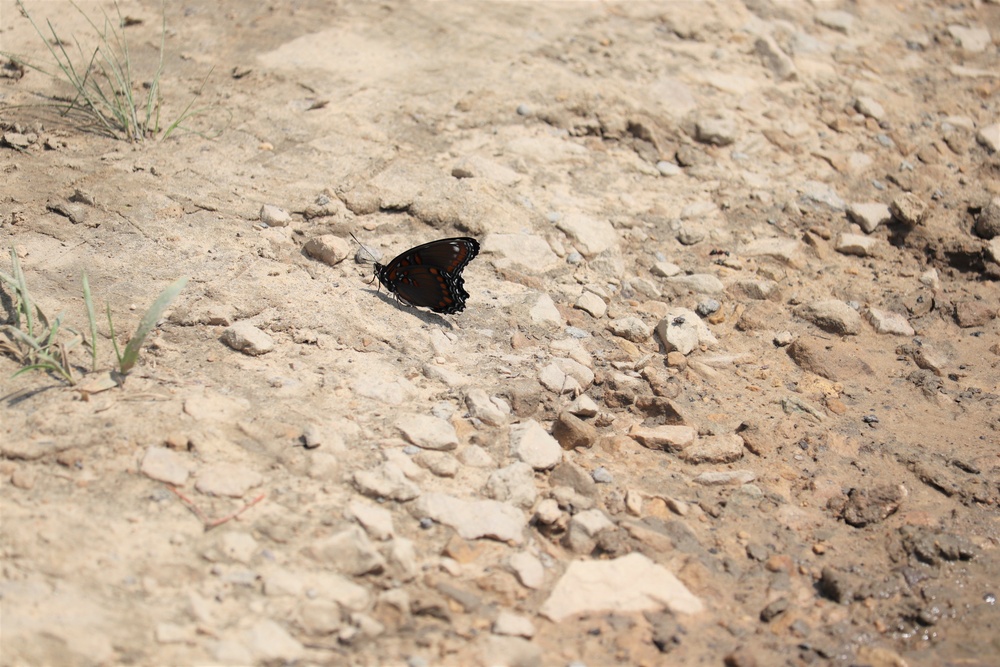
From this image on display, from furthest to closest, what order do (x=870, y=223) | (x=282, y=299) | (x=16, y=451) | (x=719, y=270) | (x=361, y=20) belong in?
(x=361, y=20), (x=870, y=223), (x=719, y=270), (x=282, y=299), (x=16, y=451)

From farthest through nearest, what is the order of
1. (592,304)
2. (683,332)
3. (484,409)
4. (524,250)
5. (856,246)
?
(856,246)
(524,250)
(592,304)
(683,332)
(484,409)

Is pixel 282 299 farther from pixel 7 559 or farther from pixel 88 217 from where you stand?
pixel 7 559

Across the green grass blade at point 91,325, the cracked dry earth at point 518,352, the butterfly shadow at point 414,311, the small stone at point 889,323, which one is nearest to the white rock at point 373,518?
the cracked dry earth at point 518,352

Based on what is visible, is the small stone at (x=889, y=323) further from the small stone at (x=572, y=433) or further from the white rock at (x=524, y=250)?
the small stone at (x=572, y=433)

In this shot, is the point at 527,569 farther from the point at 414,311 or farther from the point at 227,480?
the point at 414,311

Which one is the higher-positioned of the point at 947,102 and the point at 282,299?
the point at 947,102

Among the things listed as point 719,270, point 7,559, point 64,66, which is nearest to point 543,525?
point 7,559

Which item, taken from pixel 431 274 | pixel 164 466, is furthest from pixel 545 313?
pixel 164 466
